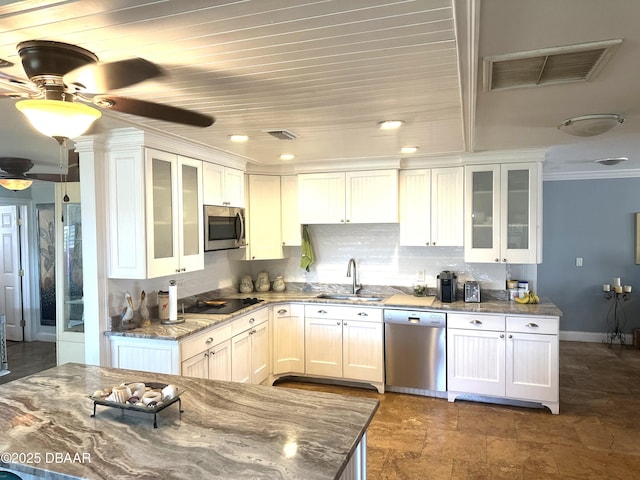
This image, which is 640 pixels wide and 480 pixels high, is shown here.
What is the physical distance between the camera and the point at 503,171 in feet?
13.4

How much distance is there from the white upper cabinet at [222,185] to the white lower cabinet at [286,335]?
1168 millimetres

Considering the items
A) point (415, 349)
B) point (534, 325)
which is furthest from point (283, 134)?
point (534, 325)

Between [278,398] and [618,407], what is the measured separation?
3446 mm

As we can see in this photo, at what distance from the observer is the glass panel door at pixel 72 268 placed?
376 centimetres

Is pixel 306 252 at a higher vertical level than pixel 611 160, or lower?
lower

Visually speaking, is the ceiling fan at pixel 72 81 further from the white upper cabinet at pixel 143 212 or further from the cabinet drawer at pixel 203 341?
the cabinet drawer at pixel 203 341

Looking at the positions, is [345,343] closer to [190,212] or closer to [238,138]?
[190,212]

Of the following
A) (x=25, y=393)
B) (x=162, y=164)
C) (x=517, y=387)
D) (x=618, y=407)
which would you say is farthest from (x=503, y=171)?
(x=25, y=393)

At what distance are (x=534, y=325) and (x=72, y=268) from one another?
13.2 feet

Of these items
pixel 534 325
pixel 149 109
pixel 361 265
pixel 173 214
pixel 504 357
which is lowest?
pixel 504 357

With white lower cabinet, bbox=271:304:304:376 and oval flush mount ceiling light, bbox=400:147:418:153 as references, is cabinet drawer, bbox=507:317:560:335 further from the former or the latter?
white lower cabinet, bbox=271:304:304:376

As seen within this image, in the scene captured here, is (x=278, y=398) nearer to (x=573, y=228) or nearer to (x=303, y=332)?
(x=303, y=332)

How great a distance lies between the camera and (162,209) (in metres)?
3.27

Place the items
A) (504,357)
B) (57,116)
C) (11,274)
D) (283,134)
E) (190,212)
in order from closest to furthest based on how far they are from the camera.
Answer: (57,116)
(283,134)
(190,212)
(504,357)
(11,274)
